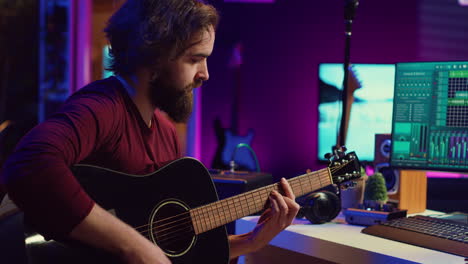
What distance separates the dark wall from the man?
3.04 metres

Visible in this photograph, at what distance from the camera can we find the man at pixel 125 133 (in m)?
1.22

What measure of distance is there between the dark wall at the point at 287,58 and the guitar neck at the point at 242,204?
3.01m

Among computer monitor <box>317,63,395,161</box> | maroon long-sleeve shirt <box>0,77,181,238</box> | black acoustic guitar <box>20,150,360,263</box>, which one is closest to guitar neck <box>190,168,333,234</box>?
black acoustic guitar <box>20,150,360,263</box>

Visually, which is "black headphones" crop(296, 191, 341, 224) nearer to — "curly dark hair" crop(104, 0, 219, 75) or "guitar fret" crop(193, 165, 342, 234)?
"guitar fret" crop(193, 165, 342, 234)

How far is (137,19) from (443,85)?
1.13m

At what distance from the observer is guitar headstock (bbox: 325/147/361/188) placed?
1.75 metres

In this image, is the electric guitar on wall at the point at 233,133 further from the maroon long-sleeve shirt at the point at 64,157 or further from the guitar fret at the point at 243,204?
the maroon long-sleeve shirt at the point at 64,157

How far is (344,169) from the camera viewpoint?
175cm

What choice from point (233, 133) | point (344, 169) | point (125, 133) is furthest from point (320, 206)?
point (233, 133)

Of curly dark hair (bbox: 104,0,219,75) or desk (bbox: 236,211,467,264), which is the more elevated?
curly dark hair (bbox: 104,0,219,75)

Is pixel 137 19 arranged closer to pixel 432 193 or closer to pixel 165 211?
pixel 165 211

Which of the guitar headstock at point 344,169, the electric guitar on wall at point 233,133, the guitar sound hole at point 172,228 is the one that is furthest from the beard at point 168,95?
the electric guitar on wall at point 233,133

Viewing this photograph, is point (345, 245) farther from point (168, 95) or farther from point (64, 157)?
point (64, 157)

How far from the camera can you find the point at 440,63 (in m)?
1.99
